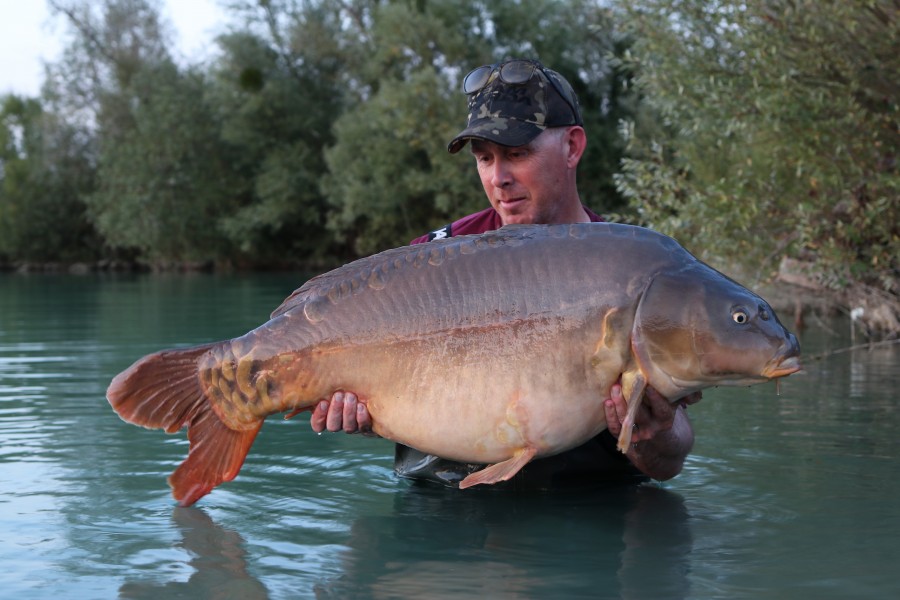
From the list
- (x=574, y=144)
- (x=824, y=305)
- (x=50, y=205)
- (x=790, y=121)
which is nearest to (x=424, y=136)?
(x=824, y=305)

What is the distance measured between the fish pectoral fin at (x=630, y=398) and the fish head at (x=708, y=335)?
4cm

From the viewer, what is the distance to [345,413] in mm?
3371

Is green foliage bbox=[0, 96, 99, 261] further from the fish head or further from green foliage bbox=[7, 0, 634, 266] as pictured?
the fish head

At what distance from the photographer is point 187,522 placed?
3.79m

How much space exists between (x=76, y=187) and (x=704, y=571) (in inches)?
1626

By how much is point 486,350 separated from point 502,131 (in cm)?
113

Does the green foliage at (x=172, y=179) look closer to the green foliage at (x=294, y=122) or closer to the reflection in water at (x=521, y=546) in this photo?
the green foliage at (x=294, y=122)

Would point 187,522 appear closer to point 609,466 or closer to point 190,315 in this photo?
point 609,466

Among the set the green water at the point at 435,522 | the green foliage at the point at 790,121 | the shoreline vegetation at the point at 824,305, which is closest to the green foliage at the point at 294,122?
the shoreline vegetation at the point at 824,305

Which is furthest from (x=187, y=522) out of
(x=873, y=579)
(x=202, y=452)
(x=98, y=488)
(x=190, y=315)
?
(x=190, y=315)

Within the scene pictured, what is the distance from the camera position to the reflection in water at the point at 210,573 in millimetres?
3057

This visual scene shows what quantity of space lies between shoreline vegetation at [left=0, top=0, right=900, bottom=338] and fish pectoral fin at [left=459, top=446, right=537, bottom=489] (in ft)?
17.9

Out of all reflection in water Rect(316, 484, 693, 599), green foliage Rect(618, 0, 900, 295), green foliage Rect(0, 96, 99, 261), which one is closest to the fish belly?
reflection in water Rect(316, 484, 693, 599)

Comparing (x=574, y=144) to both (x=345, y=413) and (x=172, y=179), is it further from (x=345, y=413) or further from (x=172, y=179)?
(x=172, y=179)
